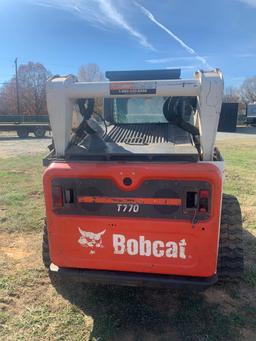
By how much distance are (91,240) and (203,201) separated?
95 centimetres

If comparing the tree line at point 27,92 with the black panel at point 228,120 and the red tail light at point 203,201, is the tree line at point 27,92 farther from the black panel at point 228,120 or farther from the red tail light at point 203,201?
the red tail light at point 203,201

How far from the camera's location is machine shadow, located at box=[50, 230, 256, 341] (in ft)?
9.77

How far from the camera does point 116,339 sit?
Answer: 2.91 metres

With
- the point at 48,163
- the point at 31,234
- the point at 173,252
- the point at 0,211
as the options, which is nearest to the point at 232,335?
the point at 173,252

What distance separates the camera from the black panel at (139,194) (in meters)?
2.77

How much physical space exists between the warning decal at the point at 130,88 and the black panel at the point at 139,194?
718 mm

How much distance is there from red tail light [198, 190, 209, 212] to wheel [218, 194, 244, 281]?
0.60 metres

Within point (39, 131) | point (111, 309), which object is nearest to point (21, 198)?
point (111, 309)

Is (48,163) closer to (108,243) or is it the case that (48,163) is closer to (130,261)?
(108,243)

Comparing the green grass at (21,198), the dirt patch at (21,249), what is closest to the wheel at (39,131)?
the green grass at (21,198)

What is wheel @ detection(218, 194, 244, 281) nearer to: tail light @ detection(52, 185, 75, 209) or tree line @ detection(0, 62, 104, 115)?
tail light @ detection(52, 185, 75, 209)

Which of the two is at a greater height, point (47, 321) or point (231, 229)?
point (231, 229)

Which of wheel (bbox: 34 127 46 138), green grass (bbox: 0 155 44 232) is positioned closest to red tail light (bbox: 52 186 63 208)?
green grass (bbox: 0 155 44 232)

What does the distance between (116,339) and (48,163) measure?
1.54 meters
